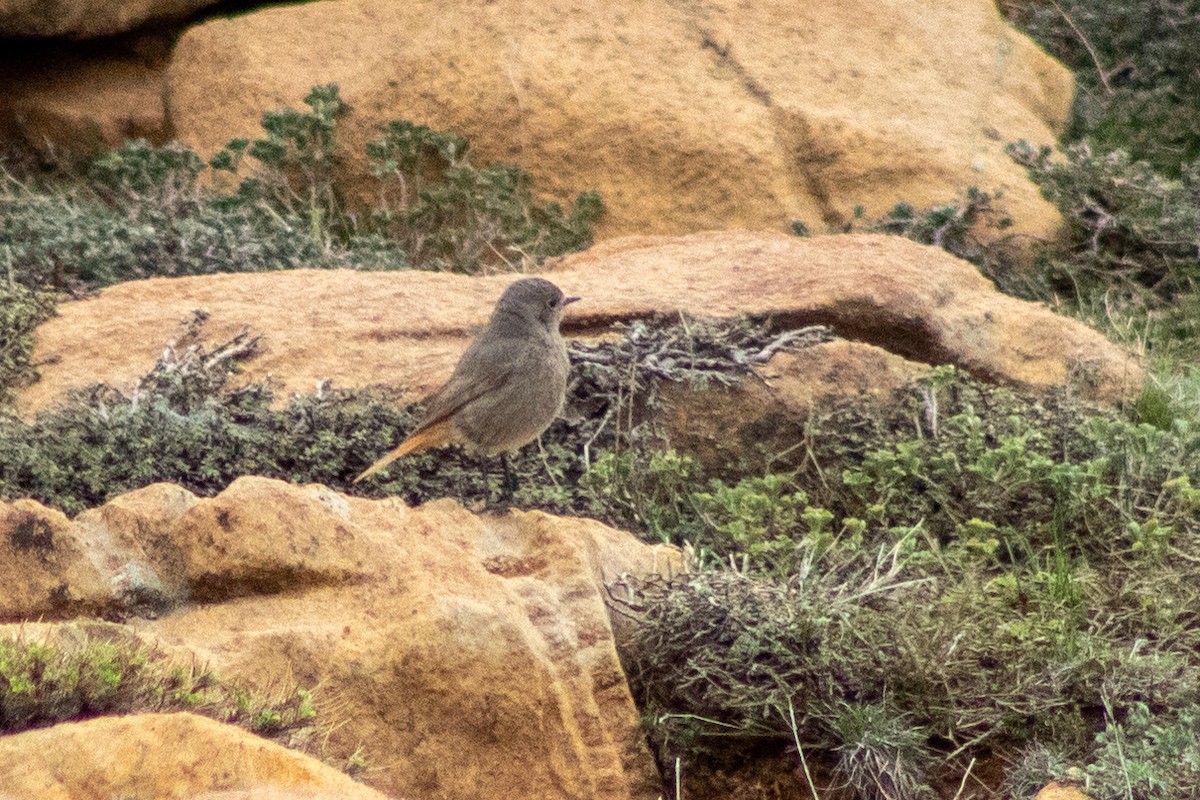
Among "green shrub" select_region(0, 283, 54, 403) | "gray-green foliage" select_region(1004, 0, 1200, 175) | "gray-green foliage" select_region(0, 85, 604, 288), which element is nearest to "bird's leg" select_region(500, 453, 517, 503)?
"green shrub" select_region(0, 283, 54, 403)

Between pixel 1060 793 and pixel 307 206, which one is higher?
pixel 1060 793

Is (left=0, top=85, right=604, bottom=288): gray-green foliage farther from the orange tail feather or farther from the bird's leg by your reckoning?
the orange tail feather

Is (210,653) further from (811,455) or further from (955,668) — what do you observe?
(811,455)

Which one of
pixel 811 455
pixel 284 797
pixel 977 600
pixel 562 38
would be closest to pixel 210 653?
pixel 284 797

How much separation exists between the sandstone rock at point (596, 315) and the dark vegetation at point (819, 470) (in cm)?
18

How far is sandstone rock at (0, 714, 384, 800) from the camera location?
2.98 metres

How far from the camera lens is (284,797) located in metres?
3.01

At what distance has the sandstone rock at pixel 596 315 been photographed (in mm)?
6500

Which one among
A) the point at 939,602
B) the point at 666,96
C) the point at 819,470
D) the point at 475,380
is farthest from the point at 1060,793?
the point at 666,96

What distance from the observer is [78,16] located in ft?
33.9

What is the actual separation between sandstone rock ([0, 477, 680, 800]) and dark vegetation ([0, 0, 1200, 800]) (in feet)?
1.10

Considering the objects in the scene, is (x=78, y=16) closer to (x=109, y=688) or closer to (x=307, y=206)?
(x=307, y=206)

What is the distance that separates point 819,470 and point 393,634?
2508 mm

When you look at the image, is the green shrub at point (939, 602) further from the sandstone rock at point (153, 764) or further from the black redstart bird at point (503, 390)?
the sandstone rock at point (153, 764)
